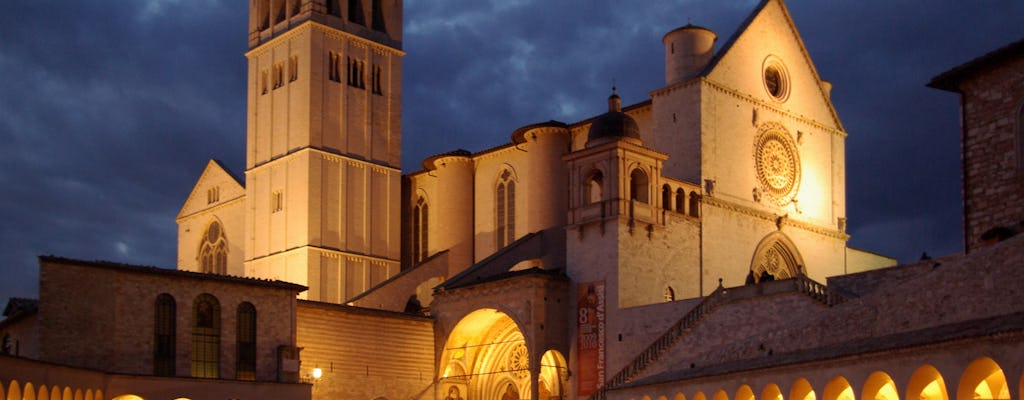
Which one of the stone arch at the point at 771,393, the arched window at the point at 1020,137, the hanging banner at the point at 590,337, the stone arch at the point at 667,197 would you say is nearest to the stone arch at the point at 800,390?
the stone arch at the point at 771,393

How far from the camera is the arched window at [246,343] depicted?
4359 cm

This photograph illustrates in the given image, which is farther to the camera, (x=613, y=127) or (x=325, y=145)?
(x=325, y=145)

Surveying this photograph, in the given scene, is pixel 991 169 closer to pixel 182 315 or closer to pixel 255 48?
pixel 182 315

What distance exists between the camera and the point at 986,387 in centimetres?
2520

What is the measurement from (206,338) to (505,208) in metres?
19.6

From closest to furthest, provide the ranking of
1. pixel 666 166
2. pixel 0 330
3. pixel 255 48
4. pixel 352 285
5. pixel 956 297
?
pixel 956 297 < pixel 0 330 < pixel 666 166 < pixel 352 285 < pixel 255 48

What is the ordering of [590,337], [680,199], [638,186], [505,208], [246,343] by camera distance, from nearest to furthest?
[246,343] → [590,337] → [638,186] → [680,199] → [505,208]

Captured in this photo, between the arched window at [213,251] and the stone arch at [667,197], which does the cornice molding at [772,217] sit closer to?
the stone arch at [667,197]

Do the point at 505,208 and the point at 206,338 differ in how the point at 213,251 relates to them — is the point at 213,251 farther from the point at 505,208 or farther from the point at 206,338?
the point at 206,338

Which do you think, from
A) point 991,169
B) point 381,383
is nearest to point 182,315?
point 381,383

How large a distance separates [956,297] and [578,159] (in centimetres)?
2259

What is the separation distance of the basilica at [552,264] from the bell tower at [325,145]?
5.1 inches

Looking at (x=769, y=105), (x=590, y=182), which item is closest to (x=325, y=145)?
(x=590, y=182)

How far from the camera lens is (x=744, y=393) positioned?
3341 cm
